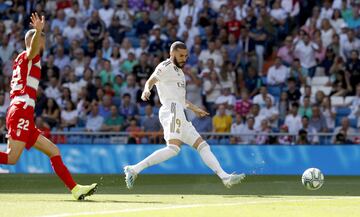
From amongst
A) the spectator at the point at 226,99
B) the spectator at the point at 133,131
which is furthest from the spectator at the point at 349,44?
the spectator at the point at 133,131

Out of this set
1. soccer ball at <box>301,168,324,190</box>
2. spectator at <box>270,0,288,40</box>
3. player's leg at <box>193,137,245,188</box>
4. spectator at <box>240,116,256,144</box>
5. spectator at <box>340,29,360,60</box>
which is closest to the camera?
player's leg at <box>193,137,245,188</box>

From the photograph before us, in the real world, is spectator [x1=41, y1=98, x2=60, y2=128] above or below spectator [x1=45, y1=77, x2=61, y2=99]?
below

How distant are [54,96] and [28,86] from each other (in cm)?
1461

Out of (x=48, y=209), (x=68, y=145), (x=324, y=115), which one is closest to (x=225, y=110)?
(x=324, y=115)

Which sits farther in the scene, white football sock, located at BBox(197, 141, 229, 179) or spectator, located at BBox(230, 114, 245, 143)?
spectator, located at BBox(230, 114, 245, 143)

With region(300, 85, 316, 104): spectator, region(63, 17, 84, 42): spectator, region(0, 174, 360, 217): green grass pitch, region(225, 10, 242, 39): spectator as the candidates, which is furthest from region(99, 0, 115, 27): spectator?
region(0, 174, 360, 217): green grass pitch

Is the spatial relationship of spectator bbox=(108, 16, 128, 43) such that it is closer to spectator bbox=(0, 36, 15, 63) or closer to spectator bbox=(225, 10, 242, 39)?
spectator bbox=(0, 36, 15, 63)

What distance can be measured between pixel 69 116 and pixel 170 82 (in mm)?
12041

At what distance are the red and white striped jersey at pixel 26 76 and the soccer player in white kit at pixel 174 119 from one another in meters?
2.18

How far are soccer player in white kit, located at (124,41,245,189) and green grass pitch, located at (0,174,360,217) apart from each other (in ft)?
1.66

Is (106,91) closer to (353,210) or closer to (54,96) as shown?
(54,96)

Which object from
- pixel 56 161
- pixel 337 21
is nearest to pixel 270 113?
pixel 337 21

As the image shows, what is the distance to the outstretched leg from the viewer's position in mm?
16281

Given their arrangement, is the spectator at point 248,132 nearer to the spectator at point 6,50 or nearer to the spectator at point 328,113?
the spectator at point 328,113
